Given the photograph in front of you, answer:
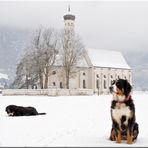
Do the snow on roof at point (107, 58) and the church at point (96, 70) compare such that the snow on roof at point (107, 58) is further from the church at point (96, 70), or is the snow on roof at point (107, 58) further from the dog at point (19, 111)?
the dog at point (19, 111)

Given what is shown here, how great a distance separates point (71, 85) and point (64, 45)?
26140 mm

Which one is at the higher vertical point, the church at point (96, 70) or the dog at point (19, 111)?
the church at point (96, 70)

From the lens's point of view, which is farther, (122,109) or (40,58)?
(40,58)

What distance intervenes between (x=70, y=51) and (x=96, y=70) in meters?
33.3

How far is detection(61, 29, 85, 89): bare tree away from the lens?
255ft

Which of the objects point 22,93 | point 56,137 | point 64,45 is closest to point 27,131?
point 56,137

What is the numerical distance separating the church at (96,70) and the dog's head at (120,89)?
8801 cm

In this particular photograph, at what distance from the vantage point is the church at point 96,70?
10444cm

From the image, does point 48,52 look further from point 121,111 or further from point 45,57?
point 121,111

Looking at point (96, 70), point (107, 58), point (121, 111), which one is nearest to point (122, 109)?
point (121, 111)

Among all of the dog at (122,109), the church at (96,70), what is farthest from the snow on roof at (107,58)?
the dog at (122,109)

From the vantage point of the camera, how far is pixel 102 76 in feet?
368

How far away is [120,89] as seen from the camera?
8.88m

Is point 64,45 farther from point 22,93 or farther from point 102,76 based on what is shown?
point 102,76
